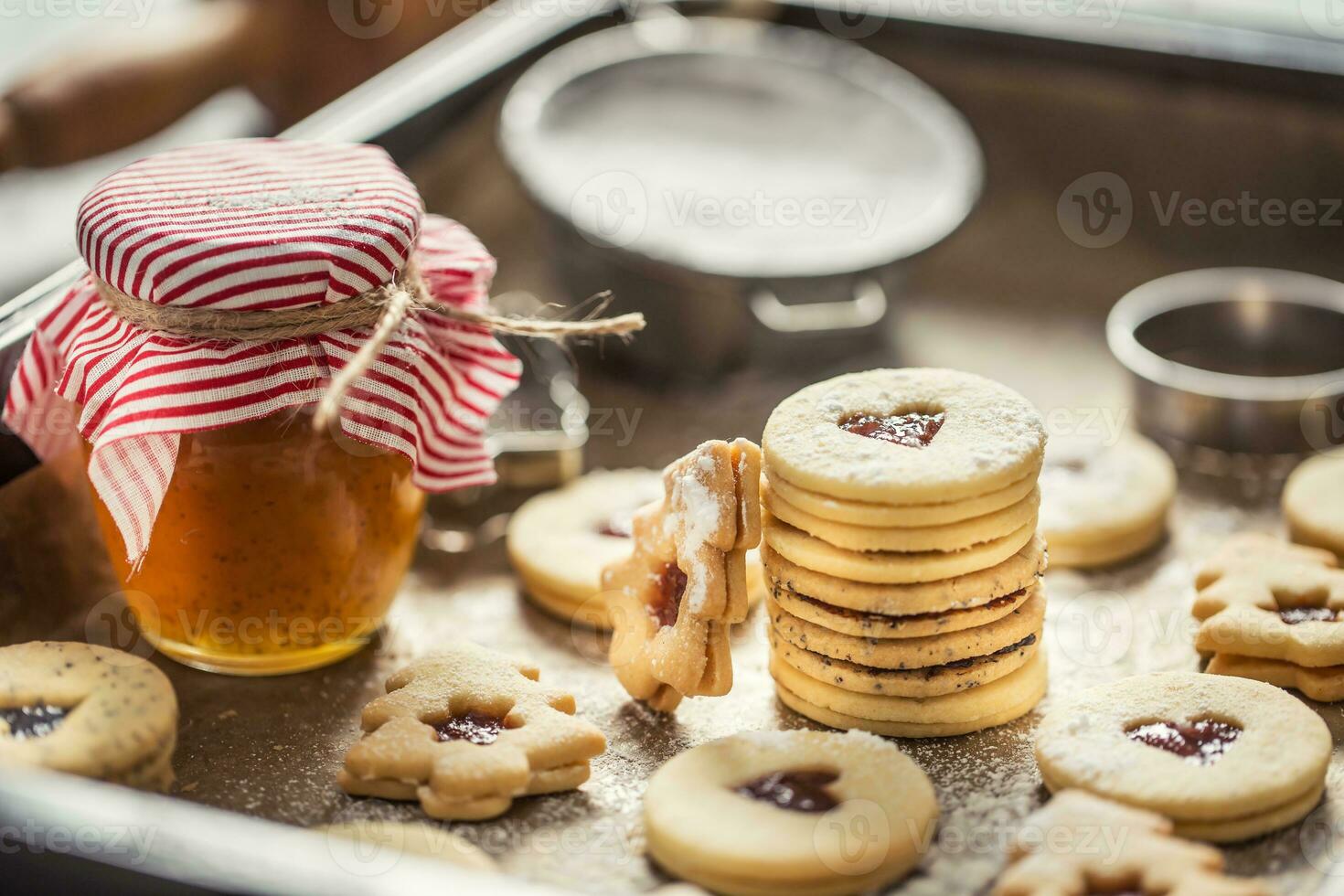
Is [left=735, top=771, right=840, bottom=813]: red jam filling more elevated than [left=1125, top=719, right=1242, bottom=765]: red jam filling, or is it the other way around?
[left=1125, top=719, right=1242, bottom=765]: red jam filling

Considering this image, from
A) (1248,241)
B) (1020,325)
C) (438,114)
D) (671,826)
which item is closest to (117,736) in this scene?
(671,826)

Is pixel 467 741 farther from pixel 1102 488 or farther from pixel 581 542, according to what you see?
pixel 1102 488

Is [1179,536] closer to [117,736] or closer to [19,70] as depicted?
[117,736]

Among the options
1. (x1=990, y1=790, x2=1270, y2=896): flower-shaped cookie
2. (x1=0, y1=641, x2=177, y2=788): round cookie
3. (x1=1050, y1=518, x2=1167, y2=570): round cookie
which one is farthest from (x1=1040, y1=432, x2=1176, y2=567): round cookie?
(x1=0, y1=641, x2=177, y2=788): round cookie

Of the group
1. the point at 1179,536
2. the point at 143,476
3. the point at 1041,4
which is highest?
the point at 1041,4

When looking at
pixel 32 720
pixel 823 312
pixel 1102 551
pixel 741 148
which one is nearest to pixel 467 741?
pixel 32 720

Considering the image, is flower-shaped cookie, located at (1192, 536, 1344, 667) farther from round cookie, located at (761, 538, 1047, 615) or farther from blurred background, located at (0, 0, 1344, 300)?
blurred background, located at (0, 0, 1344, 300)

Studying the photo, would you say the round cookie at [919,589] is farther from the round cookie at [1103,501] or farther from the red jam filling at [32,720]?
the red jam filling at [32,720]
